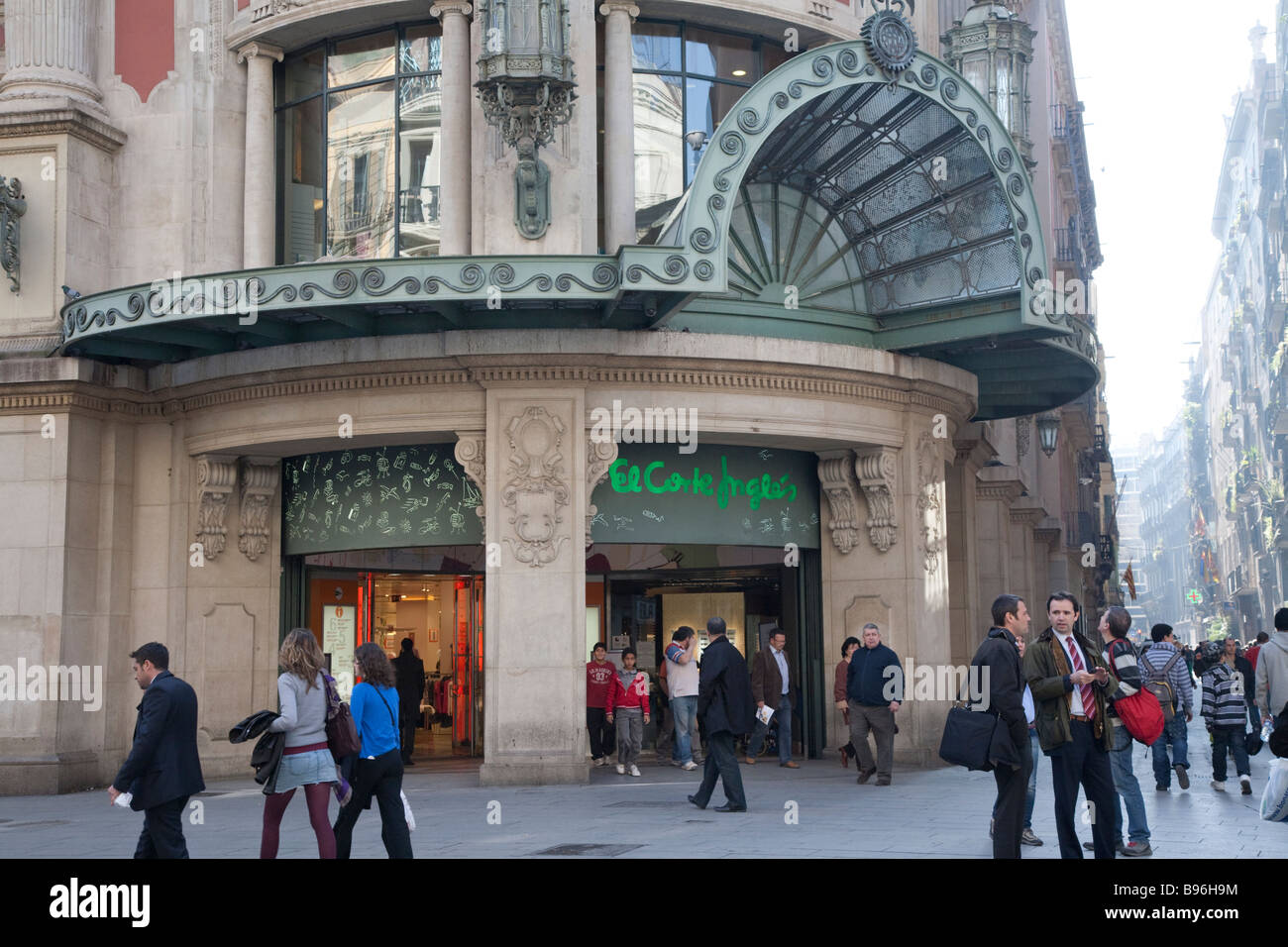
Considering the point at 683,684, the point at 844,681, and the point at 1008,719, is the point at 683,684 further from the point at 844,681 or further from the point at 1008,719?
A: the point at 1008,719

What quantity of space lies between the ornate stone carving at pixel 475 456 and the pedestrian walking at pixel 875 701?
4.64 metres

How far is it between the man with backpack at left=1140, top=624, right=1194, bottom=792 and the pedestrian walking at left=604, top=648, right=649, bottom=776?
19.9ft

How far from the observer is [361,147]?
18500 mm

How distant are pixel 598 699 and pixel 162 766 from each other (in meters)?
10.3

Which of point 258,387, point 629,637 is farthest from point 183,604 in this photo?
point 629,637

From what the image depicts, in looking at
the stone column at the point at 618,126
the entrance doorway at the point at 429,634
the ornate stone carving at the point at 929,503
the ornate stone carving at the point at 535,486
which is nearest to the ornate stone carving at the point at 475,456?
the ornate stone carving at the point at 535,486

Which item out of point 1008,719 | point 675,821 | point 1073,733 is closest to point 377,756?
point 1008,719

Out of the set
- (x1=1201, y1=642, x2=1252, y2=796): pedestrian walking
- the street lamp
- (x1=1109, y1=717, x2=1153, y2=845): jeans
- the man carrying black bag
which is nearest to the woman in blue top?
Result: the man carrying black bag

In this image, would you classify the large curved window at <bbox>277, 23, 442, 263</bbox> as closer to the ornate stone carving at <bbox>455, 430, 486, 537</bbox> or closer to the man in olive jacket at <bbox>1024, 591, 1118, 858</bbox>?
the ornate stone carving at <bbox>455, 430, 486, 537</bbox>

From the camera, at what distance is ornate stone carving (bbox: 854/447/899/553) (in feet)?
61.5

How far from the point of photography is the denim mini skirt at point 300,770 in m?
9.35

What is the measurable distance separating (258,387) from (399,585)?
5.17 meters

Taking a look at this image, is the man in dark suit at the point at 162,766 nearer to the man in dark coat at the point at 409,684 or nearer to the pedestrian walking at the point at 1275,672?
the pedestrian walking at the point at 1275,672

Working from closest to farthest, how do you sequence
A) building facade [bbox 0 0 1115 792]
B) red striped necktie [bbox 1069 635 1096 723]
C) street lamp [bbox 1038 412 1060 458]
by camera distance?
red striped necktie [bbox 1069 635 1096 723]
building facade [bbox 0 0 1115 792]
street lamp [bbox 1038 412 1060 458]
